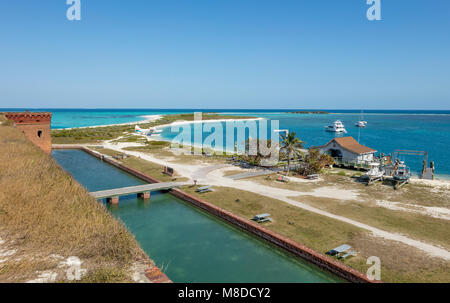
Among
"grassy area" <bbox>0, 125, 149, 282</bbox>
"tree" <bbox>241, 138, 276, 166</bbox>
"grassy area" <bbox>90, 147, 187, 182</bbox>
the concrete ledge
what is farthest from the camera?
"tree" <bbox>241, 138, 276, 166</bbox>

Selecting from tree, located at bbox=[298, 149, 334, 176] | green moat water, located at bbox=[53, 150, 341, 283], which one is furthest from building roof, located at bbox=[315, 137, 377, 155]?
green moat water, located at bbox=[53, 150, 341, 283]

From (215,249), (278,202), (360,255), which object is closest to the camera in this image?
(360,255)

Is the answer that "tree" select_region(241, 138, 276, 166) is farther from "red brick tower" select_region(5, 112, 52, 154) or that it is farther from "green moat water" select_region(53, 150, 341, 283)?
"red brick tower" select_region(5, 112, 52, 154)

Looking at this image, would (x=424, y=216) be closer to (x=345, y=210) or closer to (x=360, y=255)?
(x=345, y=210)

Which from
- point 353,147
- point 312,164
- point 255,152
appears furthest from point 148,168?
point 353,147

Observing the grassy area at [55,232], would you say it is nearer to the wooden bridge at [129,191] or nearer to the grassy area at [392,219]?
the wooden bridge at [129,191]
